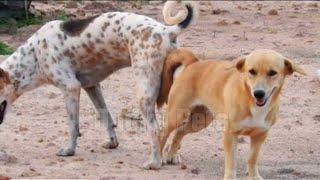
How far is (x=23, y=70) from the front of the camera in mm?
8055

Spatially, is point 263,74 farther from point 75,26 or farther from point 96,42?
point 75,26

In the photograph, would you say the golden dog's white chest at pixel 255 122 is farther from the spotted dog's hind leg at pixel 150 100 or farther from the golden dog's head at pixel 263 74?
the spotted dog's hind leg at pixel 150 100

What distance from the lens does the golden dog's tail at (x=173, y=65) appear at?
7.31 metres

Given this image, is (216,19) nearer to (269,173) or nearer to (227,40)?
(227,40)

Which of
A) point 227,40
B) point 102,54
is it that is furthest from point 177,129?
point 227,40

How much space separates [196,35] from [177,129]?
7158mm

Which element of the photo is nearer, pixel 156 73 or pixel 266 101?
pixel 266 101

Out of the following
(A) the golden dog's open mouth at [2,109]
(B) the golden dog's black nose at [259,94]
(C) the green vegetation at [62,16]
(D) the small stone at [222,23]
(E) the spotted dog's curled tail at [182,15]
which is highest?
(E) the spotted dog's curled tail at [182,15]

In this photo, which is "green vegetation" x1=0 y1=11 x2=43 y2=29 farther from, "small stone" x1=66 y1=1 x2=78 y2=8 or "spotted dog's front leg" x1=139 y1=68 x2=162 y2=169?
"spotted dog's front leg" x1=139 y1=68 x2=162 y2=169

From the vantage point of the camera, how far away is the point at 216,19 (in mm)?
17031

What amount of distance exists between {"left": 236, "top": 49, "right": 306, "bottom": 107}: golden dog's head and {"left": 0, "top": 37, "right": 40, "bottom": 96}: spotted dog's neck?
251cm

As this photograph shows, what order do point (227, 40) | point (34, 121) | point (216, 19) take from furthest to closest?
point (216, 19)
point (227, 40)
point (34, 121)

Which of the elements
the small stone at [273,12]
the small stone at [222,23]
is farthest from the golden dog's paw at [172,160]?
the small stone at [273,12]

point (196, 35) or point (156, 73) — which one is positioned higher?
point (156, 73)
